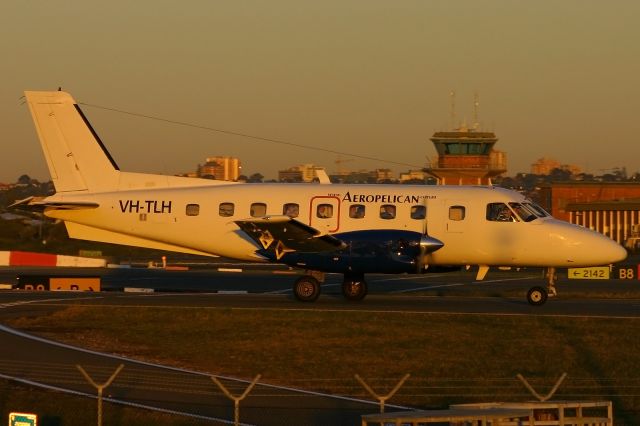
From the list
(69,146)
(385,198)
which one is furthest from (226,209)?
(69,146)

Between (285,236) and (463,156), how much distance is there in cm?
7124

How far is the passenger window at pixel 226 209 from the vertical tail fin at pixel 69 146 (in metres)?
3.44

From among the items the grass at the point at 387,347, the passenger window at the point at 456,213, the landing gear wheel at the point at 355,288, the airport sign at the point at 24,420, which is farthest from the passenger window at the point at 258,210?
the airport sign at the point at 24,420

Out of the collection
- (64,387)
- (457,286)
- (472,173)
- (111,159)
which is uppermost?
(472,173)

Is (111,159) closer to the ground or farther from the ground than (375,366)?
farther from the ground

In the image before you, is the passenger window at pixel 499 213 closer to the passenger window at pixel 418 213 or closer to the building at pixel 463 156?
the passenger window at pixel 418 213

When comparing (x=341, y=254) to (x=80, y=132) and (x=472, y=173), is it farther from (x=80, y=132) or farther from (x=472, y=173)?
(x=472, y=173)

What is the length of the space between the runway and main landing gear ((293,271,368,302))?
31cm

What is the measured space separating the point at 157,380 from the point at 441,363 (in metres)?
6.23

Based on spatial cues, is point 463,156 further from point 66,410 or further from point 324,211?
point 66,410

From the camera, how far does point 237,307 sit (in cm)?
3081

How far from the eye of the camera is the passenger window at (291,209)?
105ft

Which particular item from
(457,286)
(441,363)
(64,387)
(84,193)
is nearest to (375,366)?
(441,363)

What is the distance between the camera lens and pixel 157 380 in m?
20.4
